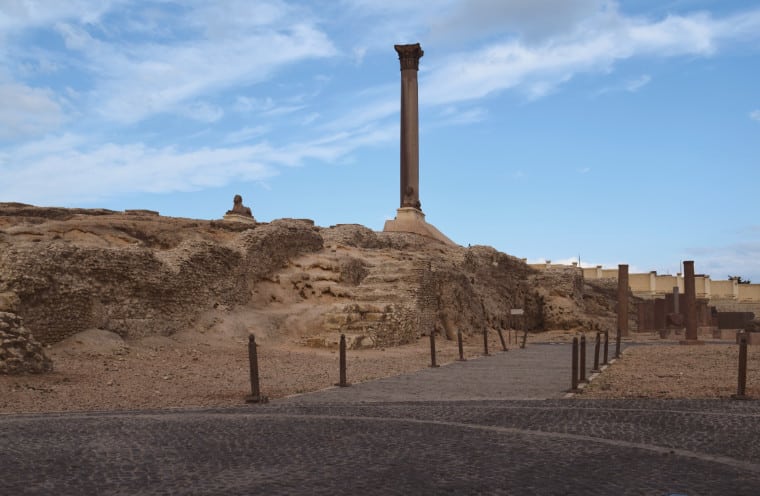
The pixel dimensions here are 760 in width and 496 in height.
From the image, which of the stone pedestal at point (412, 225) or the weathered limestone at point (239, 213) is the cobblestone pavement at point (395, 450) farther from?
the stone pedestal at point (412, 225)

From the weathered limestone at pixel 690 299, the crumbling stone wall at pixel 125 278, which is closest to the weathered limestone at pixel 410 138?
the crumbling stone wall at pixel 125 278

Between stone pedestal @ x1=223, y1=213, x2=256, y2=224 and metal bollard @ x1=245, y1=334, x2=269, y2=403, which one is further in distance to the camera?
stone pedestal @ x1=223, y1=213, x2=256, y2=224

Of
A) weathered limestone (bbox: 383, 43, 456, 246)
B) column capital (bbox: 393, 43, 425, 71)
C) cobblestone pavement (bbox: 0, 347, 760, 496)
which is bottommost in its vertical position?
cobblestone pavement (bbox: 0, 347, 760, 496)

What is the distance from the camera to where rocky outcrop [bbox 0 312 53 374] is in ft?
41.8

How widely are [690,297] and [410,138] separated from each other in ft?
69.0

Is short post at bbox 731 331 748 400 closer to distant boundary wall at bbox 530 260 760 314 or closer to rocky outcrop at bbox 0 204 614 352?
rocky outcrop at bbox 0 204 614 352

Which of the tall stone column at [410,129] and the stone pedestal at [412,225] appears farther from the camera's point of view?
the tall stone column at [410,129]

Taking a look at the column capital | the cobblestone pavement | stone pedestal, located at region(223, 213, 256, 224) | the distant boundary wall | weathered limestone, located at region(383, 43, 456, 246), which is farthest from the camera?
the distant boundary wall

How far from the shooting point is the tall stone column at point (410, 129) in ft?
136

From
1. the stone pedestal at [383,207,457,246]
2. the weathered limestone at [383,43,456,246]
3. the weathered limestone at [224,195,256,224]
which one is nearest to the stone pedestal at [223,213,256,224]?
the weathered limestone at [224,195,256,224]

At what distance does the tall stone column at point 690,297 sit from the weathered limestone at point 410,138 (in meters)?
17.9

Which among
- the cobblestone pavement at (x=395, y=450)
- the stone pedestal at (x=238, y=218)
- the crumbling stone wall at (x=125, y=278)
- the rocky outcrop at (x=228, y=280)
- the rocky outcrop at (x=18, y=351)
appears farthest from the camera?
the stone pedestal at (x=238, y=218)

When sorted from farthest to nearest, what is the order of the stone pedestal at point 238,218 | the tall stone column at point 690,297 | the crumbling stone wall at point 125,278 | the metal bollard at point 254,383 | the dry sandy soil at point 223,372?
the stone pedestal at point 238,218
the tall stone column at point 690,297
the crumbling stone wall at point 125,278
the dry sandy soil at point 223,372
the metal bollard at point 254,383

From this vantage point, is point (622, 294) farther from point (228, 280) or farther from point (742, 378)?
point (742, 378)
